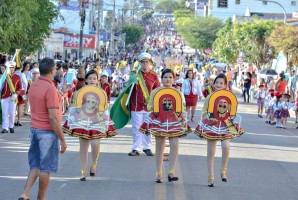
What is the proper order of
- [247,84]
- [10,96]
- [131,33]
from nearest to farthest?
[10,96]
[247,84]
[131,33]

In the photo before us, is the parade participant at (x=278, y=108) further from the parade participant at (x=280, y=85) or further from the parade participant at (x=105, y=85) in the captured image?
the parade participant at (x=105, y=85)

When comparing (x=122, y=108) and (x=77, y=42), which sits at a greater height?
(x=77, y=42)

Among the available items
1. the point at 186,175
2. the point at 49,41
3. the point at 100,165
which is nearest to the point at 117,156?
the point at 100,165

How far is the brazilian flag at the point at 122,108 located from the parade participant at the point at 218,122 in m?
3.47

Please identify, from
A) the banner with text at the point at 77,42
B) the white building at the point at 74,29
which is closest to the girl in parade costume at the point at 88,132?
the white building at the point at 74,29

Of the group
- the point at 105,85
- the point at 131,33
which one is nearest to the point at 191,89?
the point at 105,85

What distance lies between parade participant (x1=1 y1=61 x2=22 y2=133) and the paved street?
81 centimetres

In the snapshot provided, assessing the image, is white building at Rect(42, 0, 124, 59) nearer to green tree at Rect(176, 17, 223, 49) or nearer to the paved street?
green tree at Rect(176, 17, 223, 49)

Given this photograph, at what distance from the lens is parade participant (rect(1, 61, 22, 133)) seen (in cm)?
2031

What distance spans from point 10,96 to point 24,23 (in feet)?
23.4

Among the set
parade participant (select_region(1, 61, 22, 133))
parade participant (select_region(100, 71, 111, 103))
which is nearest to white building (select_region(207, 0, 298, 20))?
parade participant (select_region(1, 61, 22, 133))

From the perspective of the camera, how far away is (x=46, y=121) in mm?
9625

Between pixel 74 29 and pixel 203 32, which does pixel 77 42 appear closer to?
pixel 74 29

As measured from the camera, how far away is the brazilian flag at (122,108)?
15.6m
